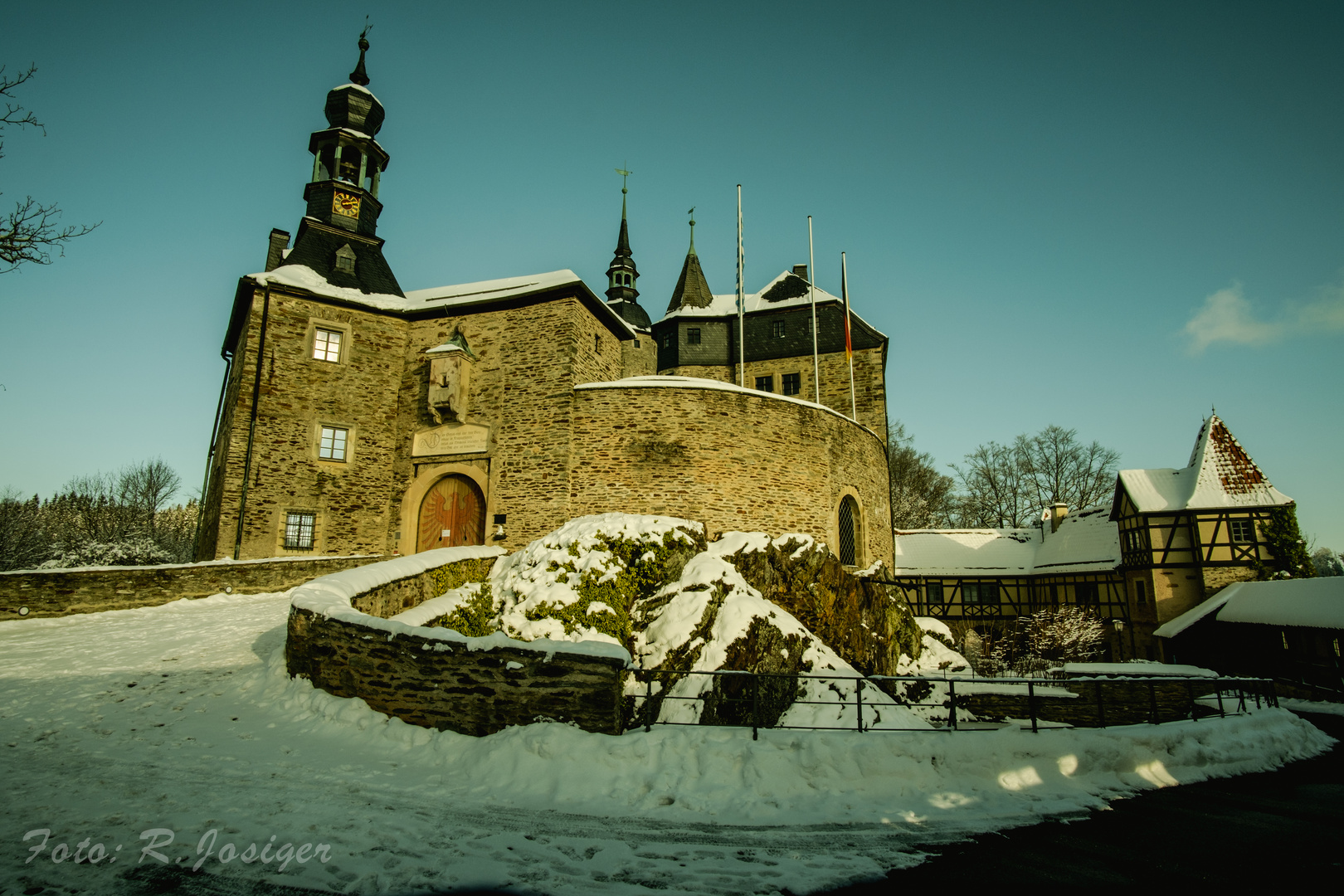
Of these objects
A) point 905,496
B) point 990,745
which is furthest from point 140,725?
point 905,496

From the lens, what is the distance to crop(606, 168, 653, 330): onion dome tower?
36.3 meters

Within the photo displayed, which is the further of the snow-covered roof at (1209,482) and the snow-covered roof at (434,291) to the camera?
the snow-covered roof at (1209,482)

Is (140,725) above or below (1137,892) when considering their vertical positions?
above

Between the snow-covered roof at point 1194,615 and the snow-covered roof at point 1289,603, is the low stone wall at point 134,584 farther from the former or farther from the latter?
the snow-covered roof at point 1194,615

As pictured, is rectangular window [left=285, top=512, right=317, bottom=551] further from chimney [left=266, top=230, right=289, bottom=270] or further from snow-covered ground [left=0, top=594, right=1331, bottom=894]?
chimney [left=266, top=230, right=289, bottom=270]

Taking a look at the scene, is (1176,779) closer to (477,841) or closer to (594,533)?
(477,841)

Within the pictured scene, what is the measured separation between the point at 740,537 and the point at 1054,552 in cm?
2063

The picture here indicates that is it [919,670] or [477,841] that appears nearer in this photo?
[477,841]

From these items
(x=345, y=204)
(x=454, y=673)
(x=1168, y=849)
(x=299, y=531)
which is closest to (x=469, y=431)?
(x=299, y=531)

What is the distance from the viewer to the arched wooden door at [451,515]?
17.5m

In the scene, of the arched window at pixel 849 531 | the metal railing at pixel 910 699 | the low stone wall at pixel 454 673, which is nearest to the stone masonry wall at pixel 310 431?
the low stone wall at pixel 454 673

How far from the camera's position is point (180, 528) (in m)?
43.9

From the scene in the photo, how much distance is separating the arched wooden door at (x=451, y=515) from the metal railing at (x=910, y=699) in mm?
7712

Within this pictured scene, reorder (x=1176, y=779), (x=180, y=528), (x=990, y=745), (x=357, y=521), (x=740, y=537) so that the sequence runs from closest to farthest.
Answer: (x=990, y=745)
(x=1176, y=779)
(x=740, y=537)
(x=357, y=521)
(x=180, y=528)
